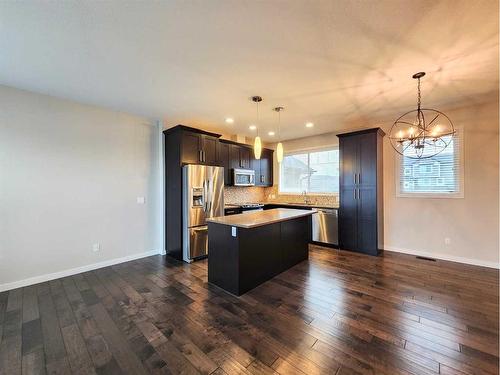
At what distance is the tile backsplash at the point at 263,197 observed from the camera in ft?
18.8

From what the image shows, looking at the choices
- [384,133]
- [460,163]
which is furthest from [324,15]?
[460,163]

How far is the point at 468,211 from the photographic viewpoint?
156 inches

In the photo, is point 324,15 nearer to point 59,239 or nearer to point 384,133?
point 384,133

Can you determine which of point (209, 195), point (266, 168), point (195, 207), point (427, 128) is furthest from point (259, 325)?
point (266, 168)

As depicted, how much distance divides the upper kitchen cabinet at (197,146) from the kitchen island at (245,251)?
174 centimetres

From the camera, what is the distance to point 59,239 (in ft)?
11.4

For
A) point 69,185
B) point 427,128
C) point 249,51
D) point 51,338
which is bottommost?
point 51,338

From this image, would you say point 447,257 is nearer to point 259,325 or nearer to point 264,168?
point 259,325

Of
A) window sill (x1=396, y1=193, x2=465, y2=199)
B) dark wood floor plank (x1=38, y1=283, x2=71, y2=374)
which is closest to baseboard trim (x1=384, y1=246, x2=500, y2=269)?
window sill (x1=396, y1=193, x2=465, y2=199)

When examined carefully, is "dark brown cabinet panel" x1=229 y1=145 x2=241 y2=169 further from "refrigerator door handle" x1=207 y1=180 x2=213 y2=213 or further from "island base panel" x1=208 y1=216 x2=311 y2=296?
"island base panel" x1=208 y1=216 x2=311 y2=296

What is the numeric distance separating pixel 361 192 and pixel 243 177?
276cm

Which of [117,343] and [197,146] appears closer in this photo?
[117,343]

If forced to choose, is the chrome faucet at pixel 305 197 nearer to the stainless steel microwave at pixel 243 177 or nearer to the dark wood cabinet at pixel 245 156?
the stainless steel microwave at pixel 243 177

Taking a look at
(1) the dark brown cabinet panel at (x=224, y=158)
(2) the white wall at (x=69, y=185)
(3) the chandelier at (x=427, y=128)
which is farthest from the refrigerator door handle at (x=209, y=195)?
(3) the chandelier at (x=427, y=128)
